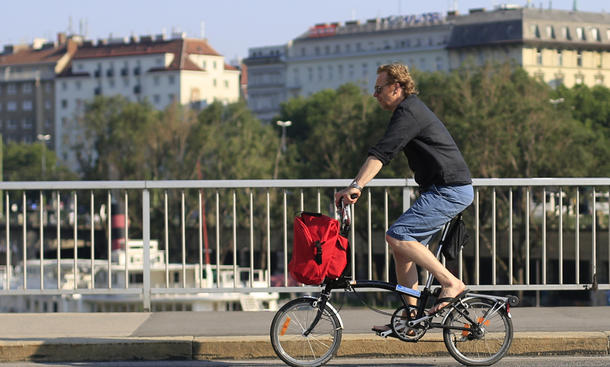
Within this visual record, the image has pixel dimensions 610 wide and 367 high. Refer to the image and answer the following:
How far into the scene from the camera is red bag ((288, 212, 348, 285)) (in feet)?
25.3

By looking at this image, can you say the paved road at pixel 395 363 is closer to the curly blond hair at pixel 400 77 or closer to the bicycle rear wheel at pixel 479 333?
the bicycle rear wheel at pixel 479 333

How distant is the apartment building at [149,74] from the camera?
169 meters

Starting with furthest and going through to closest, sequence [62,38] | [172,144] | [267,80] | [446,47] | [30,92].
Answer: [62,38] → [30,92] → [267,80] → [446,47] → [172,144]

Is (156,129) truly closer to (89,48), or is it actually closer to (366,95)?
(366,95)

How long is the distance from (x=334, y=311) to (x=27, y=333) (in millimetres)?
2439

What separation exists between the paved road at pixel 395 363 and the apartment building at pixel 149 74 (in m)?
159

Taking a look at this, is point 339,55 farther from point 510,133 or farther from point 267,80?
point 510,133

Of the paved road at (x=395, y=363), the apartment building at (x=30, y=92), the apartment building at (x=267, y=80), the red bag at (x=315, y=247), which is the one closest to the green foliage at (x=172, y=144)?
the paved road at (x=395, y=363)

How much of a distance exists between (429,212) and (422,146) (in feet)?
1.27

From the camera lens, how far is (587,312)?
33.4 ft

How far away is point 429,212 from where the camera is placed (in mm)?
7855

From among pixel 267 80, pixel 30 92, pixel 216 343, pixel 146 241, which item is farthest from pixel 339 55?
pixel 216 343

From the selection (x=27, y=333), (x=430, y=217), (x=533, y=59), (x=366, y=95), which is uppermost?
(x=533, y=59)

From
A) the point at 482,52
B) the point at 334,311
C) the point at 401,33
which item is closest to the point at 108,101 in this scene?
the point at 482,52
